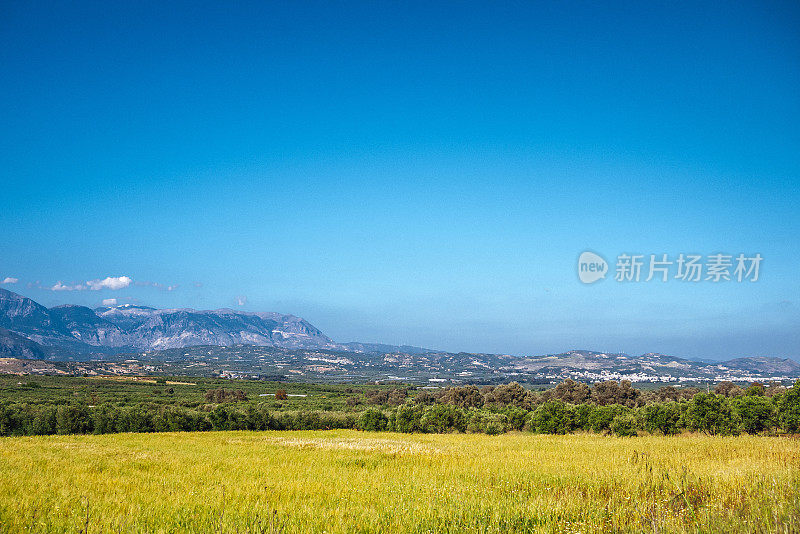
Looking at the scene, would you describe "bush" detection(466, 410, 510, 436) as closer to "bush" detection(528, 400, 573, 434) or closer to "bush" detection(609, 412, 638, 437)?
"bush" detection(528, 400, 573, 434)

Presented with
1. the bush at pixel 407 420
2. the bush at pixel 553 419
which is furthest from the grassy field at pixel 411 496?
the bush at pixel 407 420

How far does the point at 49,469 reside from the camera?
17172mm

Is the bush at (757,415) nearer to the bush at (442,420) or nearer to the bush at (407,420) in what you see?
the bush at (442,420)

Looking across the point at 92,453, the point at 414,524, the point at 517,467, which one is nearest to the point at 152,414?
the point at 92,453

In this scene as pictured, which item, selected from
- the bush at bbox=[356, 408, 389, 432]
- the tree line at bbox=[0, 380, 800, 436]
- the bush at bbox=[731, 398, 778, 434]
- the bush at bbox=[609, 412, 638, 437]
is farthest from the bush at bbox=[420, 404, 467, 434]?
the bush at bbox=[731, 398, 778, 434]

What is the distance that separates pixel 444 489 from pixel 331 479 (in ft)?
16.4

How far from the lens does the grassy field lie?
26.6 ft

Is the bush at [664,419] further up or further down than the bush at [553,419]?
further up

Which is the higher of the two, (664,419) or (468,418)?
(664,419)

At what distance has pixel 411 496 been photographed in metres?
10.7

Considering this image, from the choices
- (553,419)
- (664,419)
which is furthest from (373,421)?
(664,419)

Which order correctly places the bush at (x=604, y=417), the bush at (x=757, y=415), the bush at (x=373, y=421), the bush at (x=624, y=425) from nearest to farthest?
the bush at (x=757, y=415)
the bush at (x=624, y=425)
the bush at (x=604, y=417)
the bush at (x=373, y=421)

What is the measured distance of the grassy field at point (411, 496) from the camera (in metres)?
8.10

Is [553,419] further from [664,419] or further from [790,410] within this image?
[790,410]
